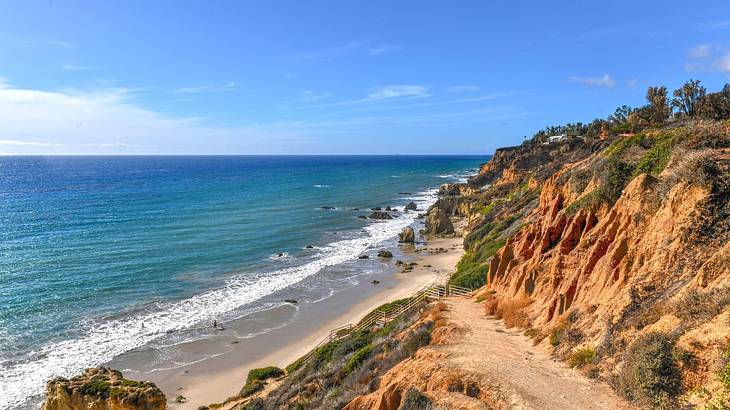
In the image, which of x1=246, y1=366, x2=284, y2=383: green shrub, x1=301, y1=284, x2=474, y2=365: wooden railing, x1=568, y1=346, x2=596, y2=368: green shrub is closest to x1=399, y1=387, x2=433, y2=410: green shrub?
x1=568, y1=346, x2=596, y2=368: green shrub

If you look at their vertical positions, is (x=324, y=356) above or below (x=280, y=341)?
above

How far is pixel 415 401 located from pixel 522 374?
327 centimetres

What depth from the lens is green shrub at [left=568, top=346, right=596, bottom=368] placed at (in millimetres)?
13414

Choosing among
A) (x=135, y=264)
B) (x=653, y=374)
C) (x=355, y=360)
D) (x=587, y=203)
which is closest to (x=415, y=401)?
(x=653, y=374)

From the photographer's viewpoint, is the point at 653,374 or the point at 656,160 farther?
the point at 656,160

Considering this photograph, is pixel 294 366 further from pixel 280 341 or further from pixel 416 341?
pixel 416 341

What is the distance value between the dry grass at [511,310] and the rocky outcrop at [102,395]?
47.7 feet

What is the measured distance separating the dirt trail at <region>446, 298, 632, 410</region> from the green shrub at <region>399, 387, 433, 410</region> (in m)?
1.59

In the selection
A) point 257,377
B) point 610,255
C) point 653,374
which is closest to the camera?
point 653,374

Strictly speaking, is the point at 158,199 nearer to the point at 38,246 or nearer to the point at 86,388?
the point at 38,246

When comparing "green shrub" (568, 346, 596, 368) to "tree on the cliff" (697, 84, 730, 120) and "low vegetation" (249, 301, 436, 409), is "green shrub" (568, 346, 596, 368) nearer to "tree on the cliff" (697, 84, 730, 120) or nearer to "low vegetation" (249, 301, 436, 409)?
"low vegetation" (249, 301, 436, 409)

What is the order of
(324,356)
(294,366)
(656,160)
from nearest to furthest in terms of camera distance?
1. (656,160)
2. (324,356)
3. (294,366)

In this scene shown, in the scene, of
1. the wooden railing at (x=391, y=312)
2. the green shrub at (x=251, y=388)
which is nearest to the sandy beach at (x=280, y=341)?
the green shrub at (x=251, y=388)

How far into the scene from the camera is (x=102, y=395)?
1788 centimetres
